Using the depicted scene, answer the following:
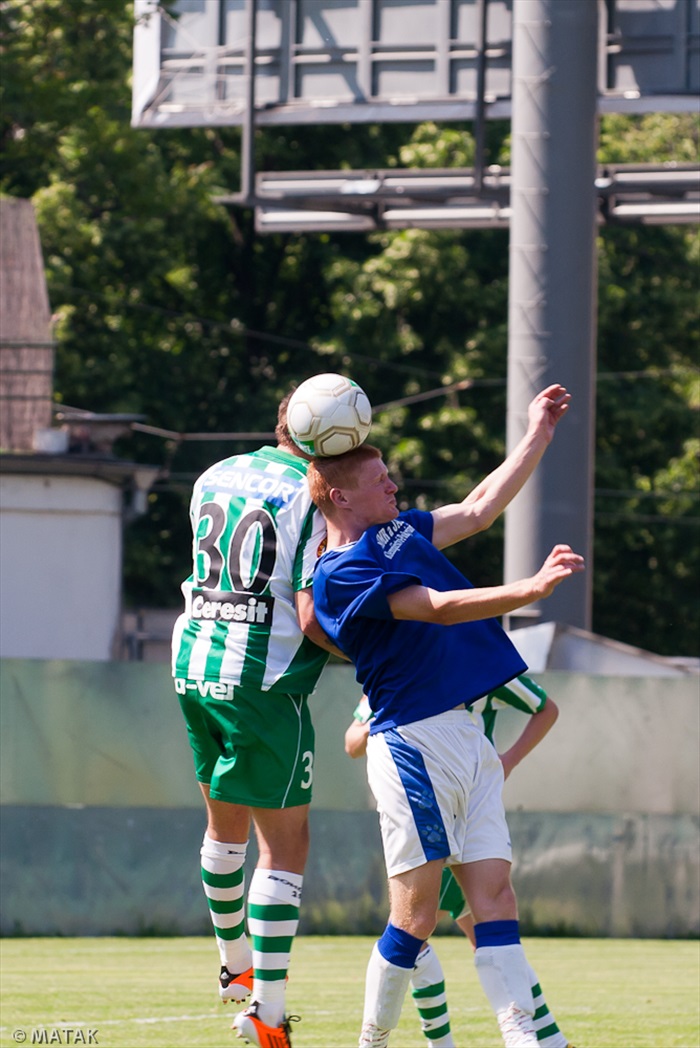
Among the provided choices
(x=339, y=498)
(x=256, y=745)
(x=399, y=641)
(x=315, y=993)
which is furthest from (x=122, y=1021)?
(x=339, y=498)

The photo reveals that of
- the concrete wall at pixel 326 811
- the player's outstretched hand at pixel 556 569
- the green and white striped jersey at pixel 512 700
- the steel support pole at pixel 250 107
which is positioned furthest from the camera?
the steel support pole at pixel 250 107

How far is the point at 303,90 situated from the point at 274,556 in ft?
57.9

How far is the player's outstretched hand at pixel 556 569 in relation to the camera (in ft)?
16.8

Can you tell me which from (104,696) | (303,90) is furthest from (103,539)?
(104,696)

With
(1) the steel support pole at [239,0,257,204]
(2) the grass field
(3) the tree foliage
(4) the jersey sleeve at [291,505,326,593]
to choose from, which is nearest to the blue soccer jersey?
(4) the jersey sleeve at [291,505,326,593]

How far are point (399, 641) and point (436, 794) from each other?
1.60ft

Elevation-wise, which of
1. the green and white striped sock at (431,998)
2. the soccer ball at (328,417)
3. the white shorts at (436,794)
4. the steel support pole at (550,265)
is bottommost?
the green and white striped sock at (431,998)

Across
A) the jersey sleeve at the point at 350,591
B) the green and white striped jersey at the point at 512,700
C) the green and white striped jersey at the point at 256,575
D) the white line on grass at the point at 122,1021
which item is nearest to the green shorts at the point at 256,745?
the green and white striped jersey at the point at 256,575

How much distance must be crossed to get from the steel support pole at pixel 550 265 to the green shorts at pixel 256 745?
519 inches

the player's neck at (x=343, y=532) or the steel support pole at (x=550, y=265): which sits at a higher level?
the steel support pole at (x=550, y=265)

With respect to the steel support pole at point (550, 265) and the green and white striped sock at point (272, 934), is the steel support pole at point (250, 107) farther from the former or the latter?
the green and white striped sock at point (272, 934)

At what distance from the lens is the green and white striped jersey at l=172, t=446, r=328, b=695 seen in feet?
20.5

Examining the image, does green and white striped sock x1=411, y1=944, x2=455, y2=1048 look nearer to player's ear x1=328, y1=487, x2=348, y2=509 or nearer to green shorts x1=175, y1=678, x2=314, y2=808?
green shorts x1=175, y1=678, x2=314, y2=808

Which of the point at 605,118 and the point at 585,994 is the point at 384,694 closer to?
the point at 585,994
